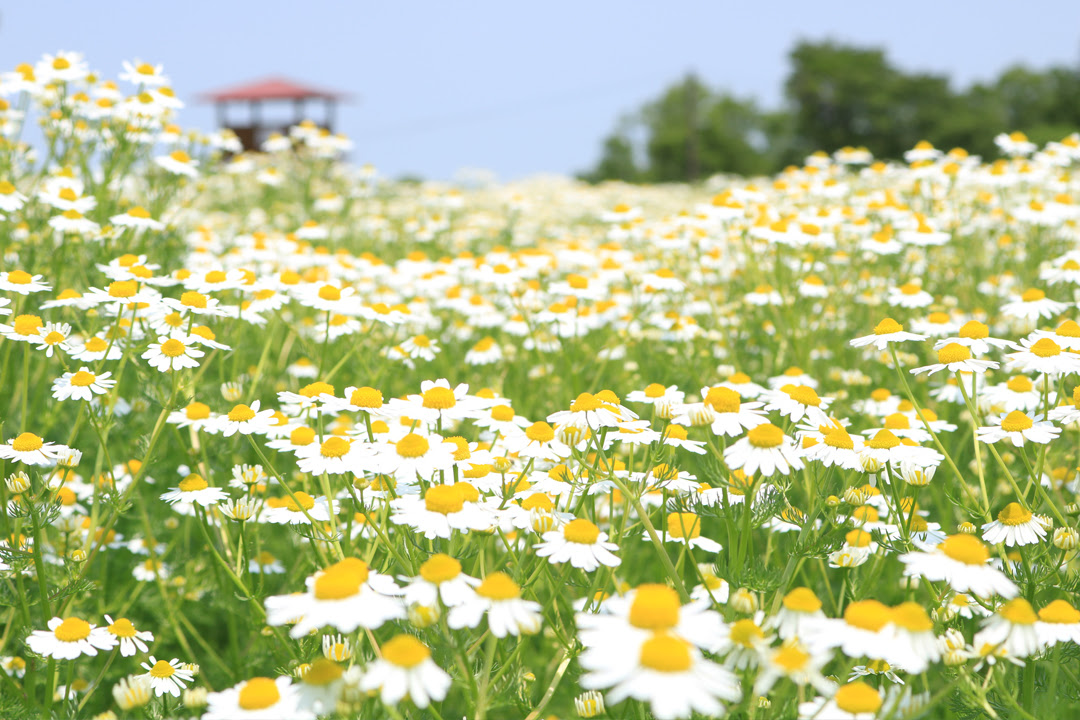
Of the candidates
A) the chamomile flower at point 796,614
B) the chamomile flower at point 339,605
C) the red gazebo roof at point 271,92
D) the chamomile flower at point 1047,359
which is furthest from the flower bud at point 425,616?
the red gazebo roof at point 271,92

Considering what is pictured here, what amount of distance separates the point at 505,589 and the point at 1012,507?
64.5 inches

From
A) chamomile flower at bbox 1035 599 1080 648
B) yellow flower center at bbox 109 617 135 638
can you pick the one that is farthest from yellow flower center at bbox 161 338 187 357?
chamomile flower at bbox 1035 599 1080 648

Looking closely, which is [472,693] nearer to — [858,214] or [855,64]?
[858,214]

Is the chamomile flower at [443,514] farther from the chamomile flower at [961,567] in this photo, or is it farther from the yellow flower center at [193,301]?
the yellow flower center at [193,301]

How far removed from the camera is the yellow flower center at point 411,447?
2.37m

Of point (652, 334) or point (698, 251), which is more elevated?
point (698, 251)

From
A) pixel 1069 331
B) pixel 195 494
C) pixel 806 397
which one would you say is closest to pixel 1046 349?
pixel 1069 331

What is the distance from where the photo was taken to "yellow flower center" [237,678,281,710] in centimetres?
172

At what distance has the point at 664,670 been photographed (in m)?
1.45

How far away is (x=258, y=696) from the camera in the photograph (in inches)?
68.1

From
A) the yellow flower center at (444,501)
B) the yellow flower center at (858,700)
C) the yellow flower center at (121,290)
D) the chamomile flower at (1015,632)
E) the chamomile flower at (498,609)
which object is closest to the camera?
the yellow flower center at (858,700)

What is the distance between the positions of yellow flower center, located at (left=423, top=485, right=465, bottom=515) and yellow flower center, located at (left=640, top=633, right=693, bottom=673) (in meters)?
0.76

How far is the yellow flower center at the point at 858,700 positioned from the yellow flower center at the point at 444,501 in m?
0.94

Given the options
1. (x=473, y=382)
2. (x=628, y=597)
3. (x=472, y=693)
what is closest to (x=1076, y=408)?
(x=628, y=597)
